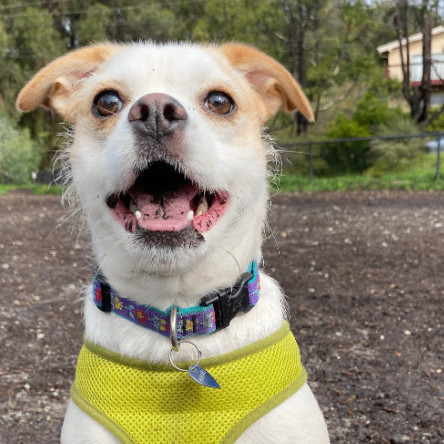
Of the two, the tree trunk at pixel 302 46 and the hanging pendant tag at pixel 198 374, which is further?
the tree trunk at pixel 302 46

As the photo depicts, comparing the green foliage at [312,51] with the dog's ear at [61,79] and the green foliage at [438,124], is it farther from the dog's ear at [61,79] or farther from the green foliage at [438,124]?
the dog's ear at [61,79]

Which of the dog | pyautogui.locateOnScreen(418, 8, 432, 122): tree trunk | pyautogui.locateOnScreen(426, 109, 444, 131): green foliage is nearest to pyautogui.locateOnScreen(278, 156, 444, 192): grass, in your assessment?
pyautogui.locateOnScreen(418, 8, 432, 122): tree trunk

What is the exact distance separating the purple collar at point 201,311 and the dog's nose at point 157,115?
0.59 m

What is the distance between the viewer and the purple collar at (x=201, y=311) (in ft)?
6.03

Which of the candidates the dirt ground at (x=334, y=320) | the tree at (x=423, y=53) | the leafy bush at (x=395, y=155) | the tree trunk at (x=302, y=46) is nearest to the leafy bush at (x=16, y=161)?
the dirt ground at (x=334, y=320)

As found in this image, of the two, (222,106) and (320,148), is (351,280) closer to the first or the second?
(222,106)

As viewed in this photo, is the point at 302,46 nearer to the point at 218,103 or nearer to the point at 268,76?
the point at 268,76

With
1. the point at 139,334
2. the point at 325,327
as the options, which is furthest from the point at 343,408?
the point at 139,334

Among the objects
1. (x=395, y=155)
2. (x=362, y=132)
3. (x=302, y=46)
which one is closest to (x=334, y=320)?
(x=395, y=155)

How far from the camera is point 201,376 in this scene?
1767mm

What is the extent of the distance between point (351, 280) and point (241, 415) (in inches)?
163

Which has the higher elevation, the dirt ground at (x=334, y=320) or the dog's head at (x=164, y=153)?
the dog's head at (x=164, y=153)

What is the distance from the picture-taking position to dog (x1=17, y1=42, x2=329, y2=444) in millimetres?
1720

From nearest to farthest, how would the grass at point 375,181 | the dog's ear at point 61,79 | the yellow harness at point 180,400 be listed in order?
the yellow harness at point 180,400 → the dog's ear at point 61,79 → the grass at point 375,181
